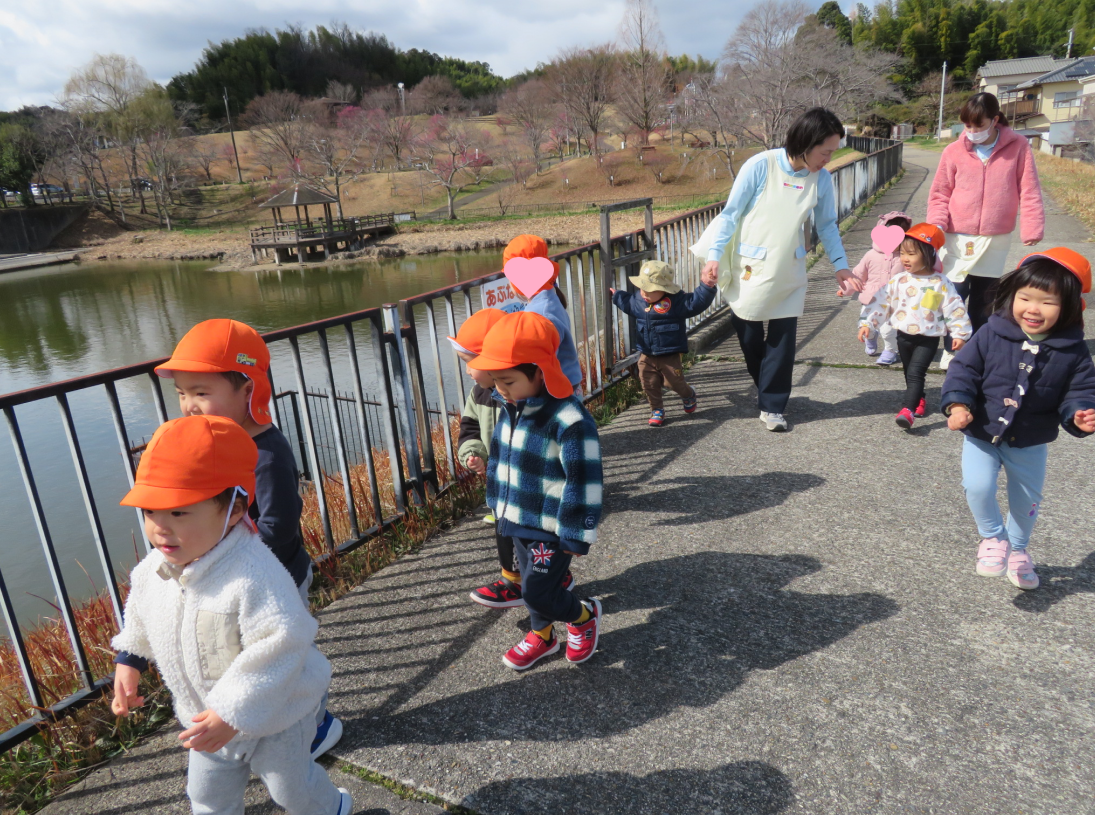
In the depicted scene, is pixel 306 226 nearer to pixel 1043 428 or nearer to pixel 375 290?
pixel 375 290

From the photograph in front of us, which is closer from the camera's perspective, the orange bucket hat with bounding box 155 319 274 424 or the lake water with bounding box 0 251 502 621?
the orange bucket hat with bounding box 155 319 274 424

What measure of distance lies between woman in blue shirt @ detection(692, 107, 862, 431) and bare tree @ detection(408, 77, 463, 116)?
89.4 metres

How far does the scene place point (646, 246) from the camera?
6.09 metres

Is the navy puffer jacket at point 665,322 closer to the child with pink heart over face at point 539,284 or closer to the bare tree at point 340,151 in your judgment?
the child with pink heart over face at point 539,284

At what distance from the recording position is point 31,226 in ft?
198

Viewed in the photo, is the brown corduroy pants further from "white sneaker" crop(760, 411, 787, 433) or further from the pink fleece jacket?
the pink fleece jacket

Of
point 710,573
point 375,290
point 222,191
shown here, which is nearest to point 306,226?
point 375,290

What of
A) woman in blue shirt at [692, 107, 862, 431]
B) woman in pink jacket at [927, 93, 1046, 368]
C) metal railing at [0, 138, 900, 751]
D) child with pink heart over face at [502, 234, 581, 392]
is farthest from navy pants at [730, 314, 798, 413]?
child with pink heart over face at [502, 234, 581, 392]

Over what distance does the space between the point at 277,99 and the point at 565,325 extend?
9266cm

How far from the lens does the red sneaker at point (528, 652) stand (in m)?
2.66

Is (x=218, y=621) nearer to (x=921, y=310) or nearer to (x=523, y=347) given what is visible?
(x=523, y=347)

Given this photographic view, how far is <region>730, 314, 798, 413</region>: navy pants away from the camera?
4.67 m

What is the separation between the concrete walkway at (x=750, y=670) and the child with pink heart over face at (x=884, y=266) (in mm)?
2057

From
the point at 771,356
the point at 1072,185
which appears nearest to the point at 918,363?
the point at 771,356
